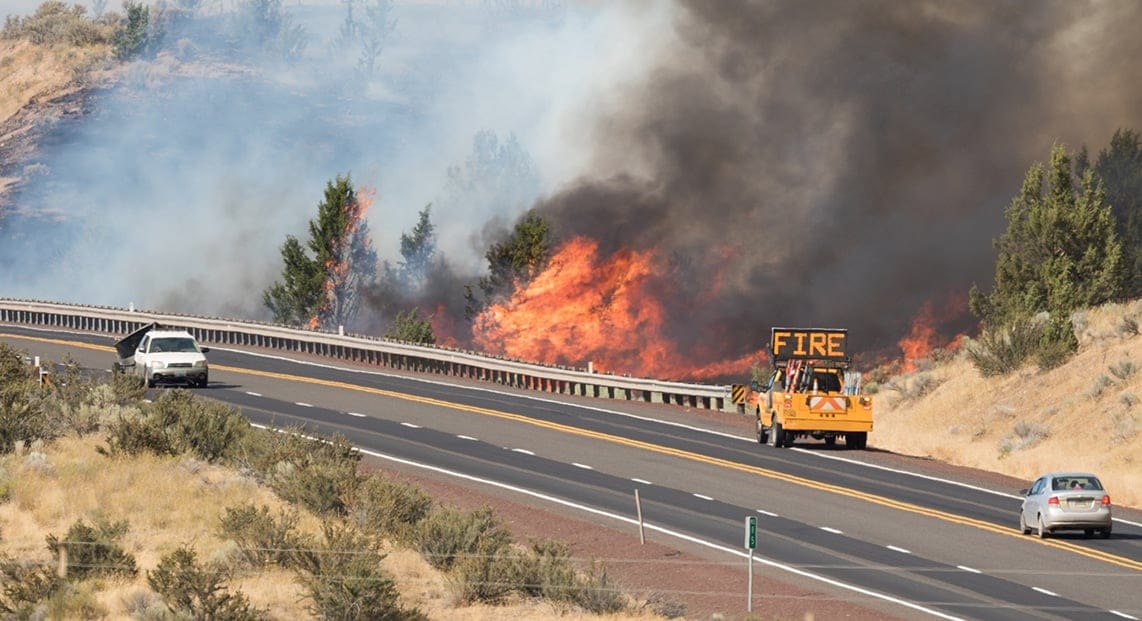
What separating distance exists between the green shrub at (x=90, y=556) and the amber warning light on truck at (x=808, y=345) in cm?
2034

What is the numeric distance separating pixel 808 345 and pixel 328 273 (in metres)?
47.0

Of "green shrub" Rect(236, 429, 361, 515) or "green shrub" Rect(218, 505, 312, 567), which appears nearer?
"green shrub" Rect(218, 505, 312, 567)

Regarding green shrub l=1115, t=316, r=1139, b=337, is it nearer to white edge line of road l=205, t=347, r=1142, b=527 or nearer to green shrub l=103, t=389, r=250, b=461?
white edge line of road l=205, t=347, r=1142, b=527

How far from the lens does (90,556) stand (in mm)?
23984

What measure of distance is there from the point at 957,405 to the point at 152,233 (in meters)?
73.8

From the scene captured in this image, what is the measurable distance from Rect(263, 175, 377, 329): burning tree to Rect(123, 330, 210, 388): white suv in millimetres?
31519

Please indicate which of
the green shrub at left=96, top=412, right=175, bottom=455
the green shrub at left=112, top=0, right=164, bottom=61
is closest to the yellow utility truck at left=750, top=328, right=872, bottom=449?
the green shrub at left=96, top=412, right=175, bottom=455

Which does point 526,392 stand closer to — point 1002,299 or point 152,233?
point 1002,299

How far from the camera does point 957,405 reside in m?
50.6

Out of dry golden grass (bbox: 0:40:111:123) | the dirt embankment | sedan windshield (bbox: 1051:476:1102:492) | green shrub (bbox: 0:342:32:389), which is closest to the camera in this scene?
sedan windshield (bbox: 1051:476:1102:492)

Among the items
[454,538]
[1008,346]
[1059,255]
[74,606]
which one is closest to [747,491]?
[454,538]

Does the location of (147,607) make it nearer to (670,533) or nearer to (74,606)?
(74,606)

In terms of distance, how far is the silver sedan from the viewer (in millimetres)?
30094

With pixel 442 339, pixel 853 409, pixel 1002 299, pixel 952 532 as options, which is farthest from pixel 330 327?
pixel 952 532
